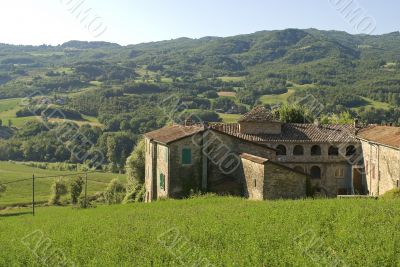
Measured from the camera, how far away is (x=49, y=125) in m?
119

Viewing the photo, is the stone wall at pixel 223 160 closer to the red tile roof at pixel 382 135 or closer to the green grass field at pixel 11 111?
the red tile roof at pixel 382 135

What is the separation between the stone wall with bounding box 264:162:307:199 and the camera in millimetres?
27312

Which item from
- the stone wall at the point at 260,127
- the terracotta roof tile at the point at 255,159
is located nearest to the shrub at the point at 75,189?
the stone wall at the point at 260,127

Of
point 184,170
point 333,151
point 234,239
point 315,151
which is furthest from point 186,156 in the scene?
point 234,239

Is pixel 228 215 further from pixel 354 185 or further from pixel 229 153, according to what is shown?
pixel 354 185

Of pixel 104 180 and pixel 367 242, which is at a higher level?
pixel 367 242

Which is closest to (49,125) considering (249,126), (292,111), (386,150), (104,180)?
(104,180)

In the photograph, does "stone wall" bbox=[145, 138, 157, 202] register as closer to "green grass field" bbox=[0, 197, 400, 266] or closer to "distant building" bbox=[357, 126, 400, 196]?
"green grass field" bbox=[0, 197, 400, 266]

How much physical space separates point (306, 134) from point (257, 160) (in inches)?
493

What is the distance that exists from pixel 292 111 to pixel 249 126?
1492 centimetres

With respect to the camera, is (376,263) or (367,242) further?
(367,242)

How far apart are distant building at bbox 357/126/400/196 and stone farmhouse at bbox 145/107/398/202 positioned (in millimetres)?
627

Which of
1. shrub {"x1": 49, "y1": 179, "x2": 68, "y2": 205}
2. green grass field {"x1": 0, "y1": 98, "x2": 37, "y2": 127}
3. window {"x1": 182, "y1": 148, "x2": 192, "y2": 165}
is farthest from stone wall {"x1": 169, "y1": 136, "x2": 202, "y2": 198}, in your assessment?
green grass field {"x1": 0, "y1": 98, "x2": 37, "y2": 127}

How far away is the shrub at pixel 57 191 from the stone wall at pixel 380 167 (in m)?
42.8
